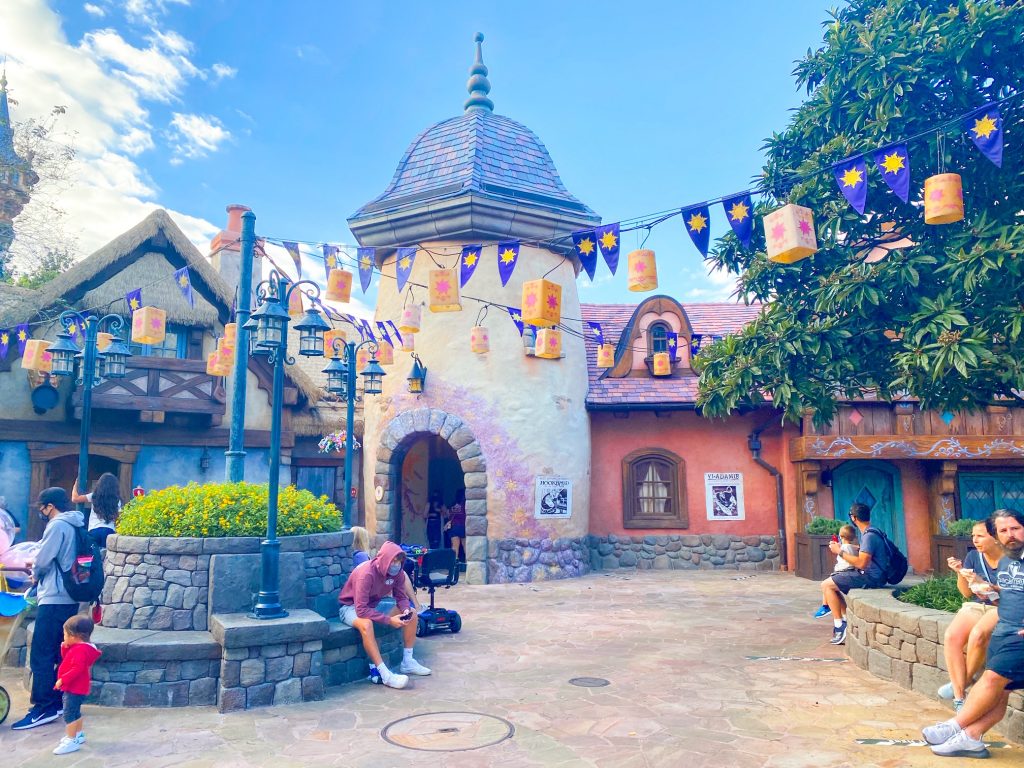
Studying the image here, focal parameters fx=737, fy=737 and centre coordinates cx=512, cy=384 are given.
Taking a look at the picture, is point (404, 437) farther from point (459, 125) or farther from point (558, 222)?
point (459, 125)

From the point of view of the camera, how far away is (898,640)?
633 centimetres

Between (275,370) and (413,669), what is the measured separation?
3052 mm

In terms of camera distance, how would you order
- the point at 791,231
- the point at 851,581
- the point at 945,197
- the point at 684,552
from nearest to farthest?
the point at 945,197, the point at 791,231, the point at 851,581, the point at 684,552

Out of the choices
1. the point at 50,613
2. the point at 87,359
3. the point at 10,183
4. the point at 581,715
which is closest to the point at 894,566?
the point at 581,715

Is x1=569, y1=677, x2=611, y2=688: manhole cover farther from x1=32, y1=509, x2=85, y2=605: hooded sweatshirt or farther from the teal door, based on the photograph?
the teal door

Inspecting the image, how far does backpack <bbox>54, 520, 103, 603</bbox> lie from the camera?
5441mm

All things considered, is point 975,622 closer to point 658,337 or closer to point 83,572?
point 83,572

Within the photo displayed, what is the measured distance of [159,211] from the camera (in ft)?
49.9

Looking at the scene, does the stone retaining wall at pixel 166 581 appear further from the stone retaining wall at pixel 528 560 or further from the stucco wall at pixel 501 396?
the stucco wall at pixel 501 396

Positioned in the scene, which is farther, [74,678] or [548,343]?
[548,343]

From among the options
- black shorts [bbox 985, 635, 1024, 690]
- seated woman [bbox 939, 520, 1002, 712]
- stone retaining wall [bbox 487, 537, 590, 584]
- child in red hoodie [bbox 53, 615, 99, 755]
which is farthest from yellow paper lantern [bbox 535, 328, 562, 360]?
black shorts [bbox 985, 635, 1024, 690]

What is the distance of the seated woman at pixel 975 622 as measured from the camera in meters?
→ 4.91

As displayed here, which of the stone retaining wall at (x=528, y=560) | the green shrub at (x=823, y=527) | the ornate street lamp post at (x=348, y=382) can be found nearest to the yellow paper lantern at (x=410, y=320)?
the ornate street lamp post at (x=348, y=382)

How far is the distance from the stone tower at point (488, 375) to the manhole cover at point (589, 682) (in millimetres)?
6471
